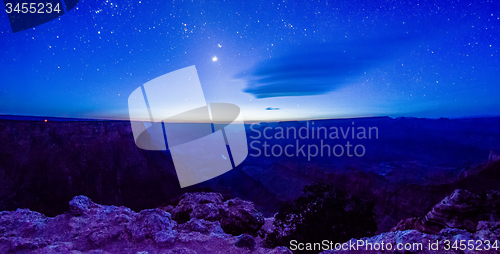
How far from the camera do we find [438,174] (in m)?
24.0

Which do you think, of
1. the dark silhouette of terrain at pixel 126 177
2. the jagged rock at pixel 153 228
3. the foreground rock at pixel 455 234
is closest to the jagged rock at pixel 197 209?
the jagged rock at pixel 153 228

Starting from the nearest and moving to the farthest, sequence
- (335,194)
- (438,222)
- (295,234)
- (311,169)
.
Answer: (438,222)
(295,234)
(335,194)
(311,169)

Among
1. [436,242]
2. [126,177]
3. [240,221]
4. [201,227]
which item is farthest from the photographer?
[126,177]

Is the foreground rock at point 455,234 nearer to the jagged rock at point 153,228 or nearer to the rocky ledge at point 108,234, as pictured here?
the rocky ledge at point 108,234

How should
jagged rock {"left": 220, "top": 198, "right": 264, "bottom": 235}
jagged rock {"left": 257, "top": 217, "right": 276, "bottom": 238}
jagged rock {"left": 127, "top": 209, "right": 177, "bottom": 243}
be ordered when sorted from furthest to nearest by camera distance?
jagged rock {"left": 220, "top": 198, "right": 264, "bottom": 235}, jagged rock {"left": 257, "top": 217, "right": 276, "bottom": 238}, jagged rock {"left": 127, "top": 209, "right": 177, "bottom": 243}

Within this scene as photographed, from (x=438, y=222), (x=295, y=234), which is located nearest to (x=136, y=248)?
(x=295, y=234)

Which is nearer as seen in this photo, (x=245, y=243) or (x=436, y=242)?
(x=436, y=242)

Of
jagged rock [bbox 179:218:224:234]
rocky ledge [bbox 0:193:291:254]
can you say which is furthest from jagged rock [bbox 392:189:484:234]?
jagged rock [bbox 179:218:224:234]

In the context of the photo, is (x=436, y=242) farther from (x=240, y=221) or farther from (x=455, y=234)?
(x=240, y=221)

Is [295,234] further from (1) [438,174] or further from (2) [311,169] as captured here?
(2) [311,169]

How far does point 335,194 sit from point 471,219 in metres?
5.01

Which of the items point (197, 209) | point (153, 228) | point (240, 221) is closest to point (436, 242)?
point (153, 228)

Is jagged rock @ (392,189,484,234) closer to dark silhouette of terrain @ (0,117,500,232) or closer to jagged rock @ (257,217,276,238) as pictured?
dark silhouette of terrain @ (0,117,500,232)

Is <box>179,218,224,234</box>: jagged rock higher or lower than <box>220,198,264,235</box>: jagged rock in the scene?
higher
